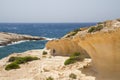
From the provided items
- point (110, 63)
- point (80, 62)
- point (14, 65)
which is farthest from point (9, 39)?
point (110, 63)

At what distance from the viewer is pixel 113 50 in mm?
15734

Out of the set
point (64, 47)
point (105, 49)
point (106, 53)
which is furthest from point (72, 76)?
point (64, 47)

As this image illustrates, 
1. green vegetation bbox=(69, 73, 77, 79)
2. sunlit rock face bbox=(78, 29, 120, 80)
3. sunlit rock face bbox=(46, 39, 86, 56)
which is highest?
sunlit rock face bbox=(78, 29, 120, 80)

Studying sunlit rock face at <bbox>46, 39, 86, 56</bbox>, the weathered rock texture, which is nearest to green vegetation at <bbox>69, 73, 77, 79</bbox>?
the weathered rock texture

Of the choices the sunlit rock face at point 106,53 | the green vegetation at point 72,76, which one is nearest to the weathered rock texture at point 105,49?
the sunlit rock face at point 106,53

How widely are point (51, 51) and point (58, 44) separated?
1.72 metres

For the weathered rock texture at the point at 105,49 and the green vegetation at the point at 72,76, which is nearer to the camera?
the weathered rock texture at the point at 105,49

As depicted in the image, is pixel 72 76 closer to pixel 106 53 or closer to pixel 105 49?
pixel 106 53

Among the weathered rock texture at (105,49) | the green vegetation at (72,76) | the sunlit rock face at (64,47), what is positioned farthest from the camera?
the sunlit rock face at (64,47)

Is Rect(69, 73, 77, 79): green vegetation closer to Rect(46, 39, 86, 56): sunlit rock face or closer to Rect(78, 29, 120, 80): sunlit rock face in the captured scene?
Rect(78, 29, 120, 80): sunlit rock face

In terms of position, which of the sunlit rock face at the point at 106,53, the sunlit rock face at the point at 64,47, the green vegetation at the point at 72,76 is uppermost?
the sunlit rock face at the point at 106,53

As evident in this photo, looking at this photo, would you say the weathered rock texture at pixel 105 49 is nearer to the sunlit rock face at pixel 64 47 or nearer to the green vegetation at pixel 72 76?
the green vegetation at pixel 72 76

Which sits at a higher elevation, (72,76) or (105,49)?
(105,49)

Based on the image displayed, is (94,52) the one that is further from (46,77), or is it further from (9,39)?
(9,39)
